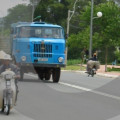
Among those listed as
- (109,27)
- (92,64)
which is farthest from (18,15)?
(109,27)

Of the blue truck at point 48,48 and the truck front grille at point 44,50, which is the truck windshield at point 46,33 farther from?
the truck front grille at point 44,50

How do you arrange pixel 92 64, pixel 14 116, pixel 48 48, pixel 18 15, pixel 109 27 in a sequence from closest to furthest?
pixel 18 15 → pixel 14 116 → pixel 48 48 → pixel 92 64 → pixel 109 27

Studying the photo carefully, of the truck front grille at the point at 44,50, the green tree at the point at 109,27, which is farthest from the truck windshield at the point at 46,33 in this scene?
the green tree at the point at 109,27

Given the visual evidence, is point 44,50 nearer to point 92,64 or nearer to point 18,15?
point 92,64

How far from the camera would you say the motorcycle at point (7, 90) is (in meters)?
8.53

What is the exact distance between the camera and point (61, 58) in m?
20.5

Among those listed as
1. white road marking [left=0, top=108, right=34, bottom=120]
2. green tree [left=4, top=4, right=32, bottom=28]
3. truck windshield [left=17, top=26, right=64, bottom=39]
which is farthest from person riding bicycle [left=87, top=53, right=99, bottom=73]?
green tree [left=4, top=4, right=32, bottom=28]

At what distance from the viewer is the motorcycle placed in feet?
28.0

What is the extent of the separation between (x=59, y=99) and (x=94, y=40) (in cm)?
2754

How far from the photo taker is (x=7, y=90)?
336 inches

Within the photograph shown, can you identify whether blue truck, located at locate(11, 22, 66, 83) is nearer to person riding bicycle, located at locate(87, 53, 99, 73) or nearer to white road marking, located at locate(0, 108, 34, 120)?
person riding bicycle, located at locate(87, 53, 99, 73)

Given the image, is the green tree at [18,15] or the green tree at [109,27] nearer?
the green tree at [18,15]

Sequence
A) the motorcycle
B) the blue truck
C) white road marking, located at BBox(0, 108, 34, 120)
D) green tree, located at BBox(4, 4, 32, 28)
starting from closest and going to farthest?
green tree, located at BBox(4, 4, 32, 28) < white road marking, located at BBox(0, 108, 34, 120) < the motorcycle < the blue truck

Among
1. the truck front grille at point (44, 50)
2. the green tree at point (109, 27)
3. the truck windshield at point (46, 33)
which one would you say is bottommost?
the truck front grille at point (44, 50)
